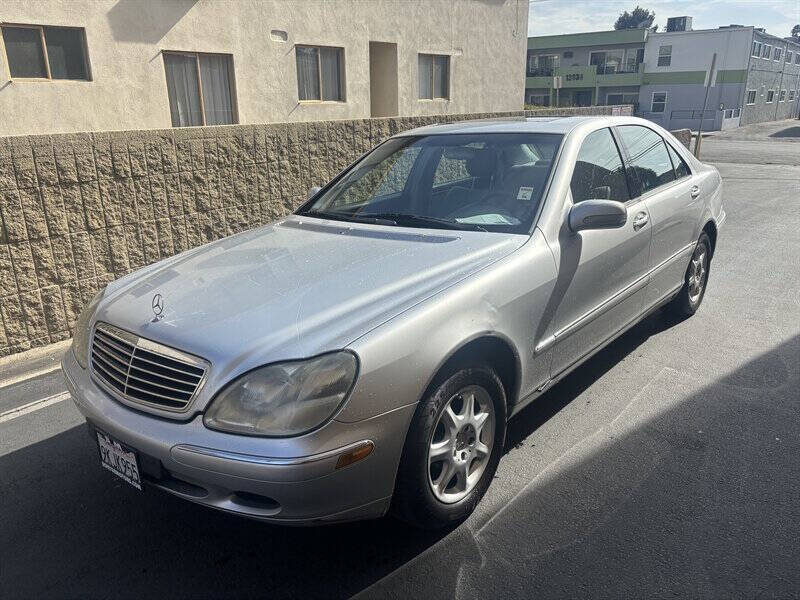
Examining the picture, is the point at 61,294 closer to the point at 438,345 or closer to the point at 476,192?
the point at 476,192

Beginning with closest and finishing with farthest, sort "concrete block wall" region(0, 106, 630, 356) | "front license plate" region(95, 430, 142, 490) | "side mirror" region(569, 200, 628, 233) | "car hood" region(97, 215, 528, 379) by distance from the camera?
"car hood" region(97, 215, 528, 379) → "front license plate" region(95, 430, 142, 490) → "side mirror" region(569, 200, 628, 233) → "concrete block wall" region(0, 106, 630, 356)

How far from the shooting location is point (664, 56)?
49.5 metres

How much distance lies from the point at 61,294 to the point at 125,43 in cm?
613

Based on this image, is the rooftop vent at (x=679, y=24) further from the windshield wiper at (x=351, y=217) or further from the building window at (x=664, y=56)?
the windshield wiper at (x=351, y=217)

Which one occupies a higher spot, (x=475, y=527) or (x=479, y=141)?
(x=479, y=141)

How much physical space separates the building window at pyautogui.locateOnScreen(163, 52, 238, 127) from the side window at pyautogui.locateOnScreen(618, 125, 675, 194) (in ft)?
28.9

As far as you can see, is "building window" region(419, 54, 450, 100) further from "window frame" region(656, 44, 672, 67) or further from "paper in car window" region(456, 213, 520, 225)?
"window frame" region(656, 44, 672, 67)

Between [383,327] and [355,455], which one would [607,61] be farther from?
[355,455]

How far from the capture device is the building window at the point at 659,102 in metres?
50.1

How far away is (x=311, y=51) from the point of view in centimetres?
1320

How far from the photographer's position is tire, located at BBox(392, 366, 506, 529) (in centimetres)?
263

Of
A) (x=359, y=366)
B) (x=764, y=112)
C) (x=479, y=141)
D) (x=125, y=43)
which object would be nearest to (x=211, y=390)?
(x=359, y=366)

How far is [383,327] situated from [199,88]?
10298 millimetres


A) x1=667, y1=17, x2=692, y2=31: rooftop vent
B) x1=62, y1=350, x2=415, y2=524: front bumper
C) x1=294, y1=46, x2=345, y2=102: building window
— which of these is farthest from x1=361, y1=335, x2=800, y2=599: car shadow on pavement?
x1=667, y1=17, x2=692, y2=31: rooftop vent
